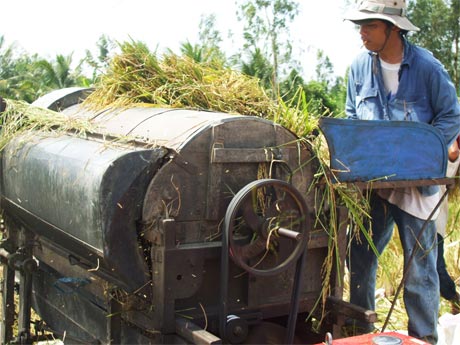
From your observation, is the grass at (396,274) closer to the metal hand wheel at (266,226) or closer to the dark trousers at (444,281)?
the dark trousers at (444,281)

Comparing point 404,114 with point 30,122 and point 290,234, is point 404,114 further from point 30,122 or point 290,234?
point 30,122

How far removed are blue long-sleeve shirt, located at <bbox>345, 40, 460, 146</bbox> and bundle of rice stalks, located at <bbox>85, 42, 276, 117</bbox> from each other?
0.79 m

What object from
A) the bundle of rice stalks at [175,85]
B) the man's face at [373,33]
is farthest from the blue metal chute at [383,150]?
the man's face at [373,33]

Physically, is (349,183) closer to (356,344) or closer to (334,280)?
(334,280)

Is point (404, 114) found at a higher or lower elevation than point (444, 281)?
higher

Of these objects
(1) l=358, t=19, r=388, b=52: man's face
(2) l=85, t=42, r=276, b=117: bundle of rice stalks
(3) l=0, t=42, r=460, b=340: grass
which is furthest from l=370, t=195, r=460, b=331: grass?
(2) l=85, t=42, r=276, b=117: bundle of rice stalks

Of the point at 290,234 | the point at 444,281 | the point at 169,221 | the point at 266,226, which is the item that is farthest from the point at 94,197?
the point at 444,281

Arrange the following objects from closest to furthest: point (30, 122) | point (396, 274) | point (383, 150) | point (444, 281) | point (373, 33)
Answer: point (383, 150), point (373, 33), point (30, 122), point (444, 281), point (396, 274)

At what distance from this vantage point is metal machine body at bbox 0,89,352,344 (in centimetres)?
336

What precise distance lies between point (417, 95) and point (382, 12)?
558 mm

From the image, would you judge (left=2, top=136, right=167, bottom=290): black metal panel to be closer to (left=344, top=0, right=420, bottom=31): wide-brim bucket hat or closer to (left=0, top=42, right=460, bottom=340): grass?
(left=0, top=42, right=460, bottom=340): grass

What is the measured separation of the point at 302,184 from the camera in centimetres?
375

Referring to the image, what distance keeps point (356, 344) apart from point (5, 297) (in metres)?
2.97

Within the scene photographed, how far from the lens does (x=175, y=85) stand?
4457 mm
